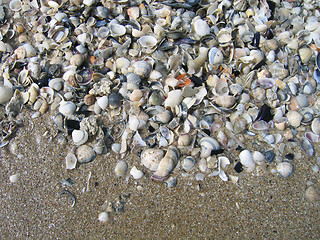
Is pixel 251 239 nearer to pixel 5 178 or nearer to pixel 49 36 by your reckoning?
pixel 5 178

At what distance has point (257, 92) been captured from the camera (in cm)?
232

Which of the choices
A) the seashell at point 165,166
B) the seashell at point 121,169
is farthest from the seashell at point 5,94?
the seashell at point 165,166

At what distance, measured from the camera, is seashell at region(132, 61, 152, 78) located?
235 cm

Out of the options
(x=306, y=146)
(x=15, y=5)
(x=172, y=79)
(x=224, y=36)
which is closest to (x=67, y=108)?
(x=172, y=79)

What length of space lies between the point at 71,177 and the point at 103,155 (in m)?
0.33

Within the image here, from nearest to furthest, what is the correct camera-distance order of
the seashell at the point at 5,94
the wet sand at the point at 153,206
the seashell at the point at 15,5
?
the wet sand at the point at 153,206 → the seashell at the point at 5,94 → the seashell at the point at 15,5

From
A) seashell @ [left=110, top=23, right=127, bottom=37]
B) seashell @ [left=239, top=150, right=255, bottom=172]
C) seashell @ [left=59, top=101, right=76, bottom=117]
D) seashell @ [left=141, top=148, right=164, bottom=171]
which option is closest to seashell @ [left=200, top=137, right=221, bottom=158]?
seashell @ [left=239, top=150, right=255, bottom=172]

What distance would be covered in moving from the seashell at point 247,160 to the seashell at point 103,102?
1.29m

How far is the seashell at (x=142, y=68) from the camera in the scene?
92.4 inches

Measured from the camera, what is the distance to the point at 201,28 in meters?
2.50

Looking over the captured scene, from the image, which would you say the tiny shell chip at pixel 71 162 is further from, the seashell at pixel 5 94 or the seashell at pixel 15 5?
the seashell at pixel 15 5

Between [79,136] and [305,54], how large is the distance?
234 centimetres

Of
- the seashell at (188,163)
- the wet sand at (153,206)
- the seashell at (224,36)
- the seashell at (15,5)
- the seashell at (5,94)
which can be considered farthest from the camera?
the seashell at (15,5)

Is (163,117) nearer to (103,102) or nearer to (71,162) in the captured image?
(103,102)
